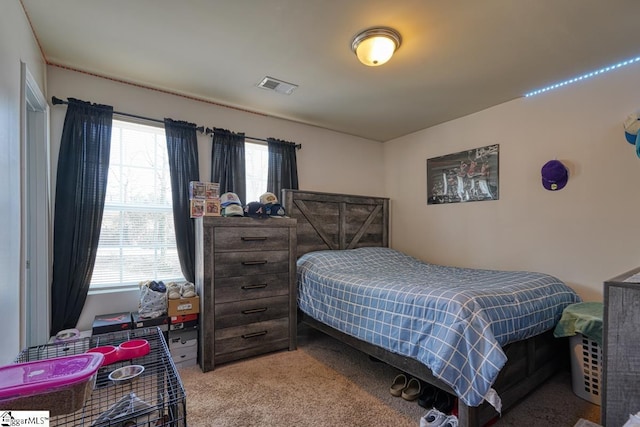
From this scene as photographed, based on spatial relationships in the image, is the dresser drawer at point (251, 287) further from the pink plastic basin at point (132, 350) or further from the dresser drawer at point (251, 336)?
the pink plastic basin at point (132, 350)

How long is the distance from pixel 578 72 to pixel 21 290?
13.4 feet

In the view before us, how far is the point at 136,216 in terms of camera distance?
110 inches

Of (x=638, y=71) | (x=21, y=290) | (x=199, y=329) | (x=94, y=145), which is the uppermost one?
(x=638, y=71)

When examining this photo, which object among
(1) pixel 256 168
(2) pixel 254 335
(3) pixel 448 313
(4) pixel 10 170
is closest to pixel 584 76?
(3) pixel 448 313

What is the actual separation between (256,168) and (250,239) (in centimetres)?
105

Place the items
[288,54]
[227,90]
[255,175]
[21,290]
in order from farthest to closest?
[255,175] → [227,90] → [288,54] → [21,290]

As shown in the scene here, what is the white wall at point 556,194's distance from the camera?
2.38m

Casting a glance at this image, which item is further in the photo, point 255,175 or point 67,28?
point 255,175

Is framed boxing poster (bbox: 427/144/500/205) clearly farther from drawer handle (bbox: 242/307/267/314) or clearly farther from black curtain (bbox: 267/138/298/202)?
drawer handle (bbox: 242/307/267/314)

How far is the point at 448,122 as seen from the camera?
11.8ft

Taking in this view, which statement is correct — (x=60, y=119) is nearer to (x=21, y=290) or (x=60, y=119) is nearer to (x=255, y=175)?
(x=21, y=290)

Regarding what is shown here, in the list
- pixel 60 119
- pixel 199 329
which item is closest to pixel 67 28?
pixel 60 119

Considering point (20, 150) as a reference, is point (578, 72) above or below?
above

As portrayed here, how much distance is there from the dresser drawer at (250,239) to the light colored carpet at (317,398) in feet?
3.09
